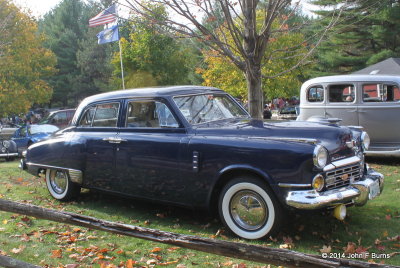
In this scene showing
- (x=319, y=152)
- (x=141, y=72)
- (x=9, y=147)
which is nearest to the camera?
(x=319, y=152)

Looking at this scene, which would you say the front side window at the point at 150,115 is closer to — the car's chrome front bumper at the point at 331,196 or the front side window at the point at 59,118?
the car's chrome front bumper at the point at 331,196

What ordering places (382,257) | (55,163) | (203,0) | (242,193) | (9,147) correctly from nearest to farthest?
(382,257)
(242,193)
(55,163)
(203,0)
(9,147)

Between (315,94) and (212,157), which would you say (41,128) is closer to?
(315,94)

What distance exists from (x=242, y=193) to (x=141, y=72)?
22300mm

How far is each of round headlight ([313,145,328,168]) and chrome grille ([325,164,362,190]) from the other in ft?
0.50

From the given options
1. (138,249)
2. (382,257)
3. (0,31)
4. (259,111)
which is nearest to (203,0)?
(259,111)

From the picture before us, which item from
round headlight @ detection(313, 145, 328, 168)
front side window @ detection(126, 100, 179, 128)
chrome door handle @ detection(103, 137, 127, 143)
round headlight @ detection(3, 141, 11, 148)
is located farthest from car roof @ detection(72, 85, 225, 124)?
round headlight @ detection(3, 141, 11, 148)

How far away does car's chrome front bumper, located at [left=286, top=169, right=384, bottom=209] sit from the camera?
411 centimetres

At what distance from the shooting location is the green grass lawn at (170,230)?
4.18 metres

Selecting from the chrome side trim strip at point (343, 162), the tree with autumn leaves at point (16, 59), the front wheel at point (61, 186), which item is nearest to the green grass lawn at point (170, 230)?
the front wheel at point (61, 186)

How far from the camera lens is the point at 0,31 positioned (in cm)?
1884

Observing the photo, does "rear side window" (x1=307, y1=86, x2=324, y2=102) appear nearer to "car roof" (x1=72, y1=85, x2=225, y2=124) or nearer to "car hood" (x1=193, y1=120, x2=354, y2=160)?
"car roof" (x1=72, y1=85, x2=225, y2=124)

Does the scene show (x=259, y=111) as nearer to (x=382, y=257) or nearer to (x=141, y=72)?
(x=382, y=257)

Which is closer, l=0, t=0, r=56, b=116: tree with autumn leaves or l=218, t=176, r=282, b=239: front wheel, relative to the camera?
l=218, t=176, r=282, b=239: front wheel
